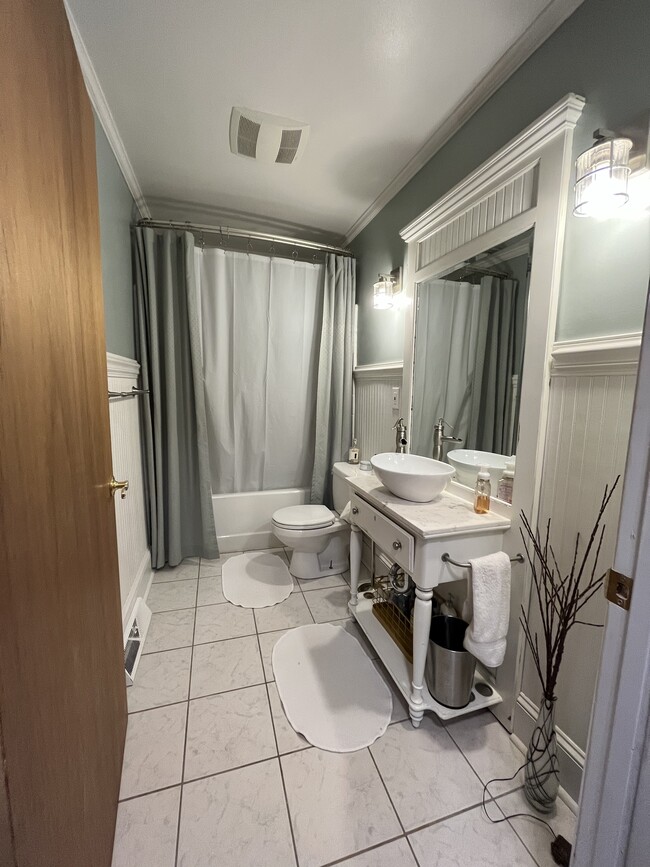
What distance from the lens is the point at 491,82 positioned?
1.30 m

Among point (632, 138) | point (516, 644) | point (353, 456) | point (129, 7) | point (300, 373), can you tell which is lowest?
point (516, 644)

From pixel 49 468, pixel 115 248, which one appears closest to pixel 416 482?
pixel 49 468

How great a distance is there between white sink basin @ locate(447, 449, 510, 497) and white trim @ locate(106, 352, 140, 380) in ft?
5.19

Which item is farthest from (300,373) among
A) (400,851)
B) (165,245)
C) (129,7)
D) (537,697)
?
(400,851)

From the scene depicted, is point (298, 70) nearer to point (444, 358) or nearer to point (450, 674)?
point (444, 358)

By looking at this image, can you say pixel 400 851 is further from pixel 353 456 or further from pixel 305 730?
pixel 353 456

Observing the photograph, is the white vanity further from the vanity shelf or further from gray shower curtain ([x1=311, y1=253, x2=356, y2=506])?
gray shower curtain ([x1=311, y1=253, x2=356, y2=506])

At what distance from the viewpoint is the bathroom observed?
57 centimetres

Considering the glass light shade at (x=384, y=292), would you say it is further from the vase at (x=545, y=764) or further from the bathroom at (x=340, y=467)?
the vase at (x=545, y=764)

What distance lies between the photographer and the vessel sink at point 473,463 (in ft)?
4.49

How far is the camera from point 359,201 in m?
2.18

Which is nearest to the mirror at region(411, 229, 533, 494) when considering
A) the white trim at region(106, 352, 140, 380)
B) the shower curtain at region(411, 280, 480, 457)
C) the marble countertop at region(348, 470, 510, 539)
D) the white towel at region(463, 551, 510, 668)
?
the shower curtain at region(411, 280, 480, 457)

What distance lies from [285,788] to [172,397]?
197 cm

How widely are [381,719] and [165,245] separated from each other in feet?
8.82
